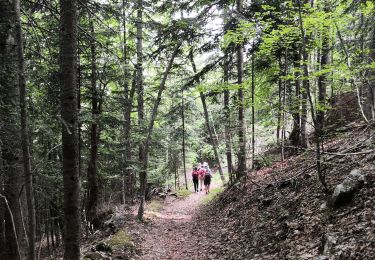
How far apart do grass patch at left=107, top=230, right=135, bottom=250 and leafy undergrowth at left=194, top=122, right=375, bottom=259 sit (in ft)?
6.87

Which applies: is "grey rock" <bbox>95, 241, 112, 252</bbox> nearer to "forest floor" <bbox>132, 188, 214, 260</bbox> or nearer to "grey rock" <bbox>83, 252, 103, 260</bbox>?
"grey rock" <bbox>83, 252, 103, 260</bbox>

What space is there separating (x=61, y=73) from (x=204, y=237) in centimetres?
687

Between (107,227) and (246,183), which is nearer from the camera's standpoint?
(107,227)

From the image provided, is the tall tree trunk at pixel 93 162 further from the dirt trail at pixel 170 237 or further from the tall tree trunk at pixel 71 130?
the tall tree trunk at pixel 71 130

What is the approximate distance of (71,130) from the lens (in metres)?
5.38

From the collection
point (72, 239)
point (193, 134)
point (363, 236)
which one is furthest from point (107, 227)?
point (193, 134)

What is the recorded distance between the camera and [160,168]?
87.7 feet

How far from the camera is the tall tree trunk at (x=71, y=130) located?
5.41 metres

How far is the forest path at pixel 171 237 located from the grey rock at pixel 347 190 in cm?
354

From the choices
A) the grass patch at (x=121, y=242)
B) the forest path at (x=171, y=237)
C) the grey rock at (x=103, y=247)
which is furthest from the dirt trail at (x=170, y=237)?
the grey rock at (x=103, y=247)

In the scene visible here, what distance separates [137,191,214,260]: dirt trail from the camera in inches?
358

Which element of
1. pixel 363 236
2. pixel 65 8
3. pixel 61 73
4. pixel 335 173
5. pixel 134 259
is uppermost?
pixel 65 8

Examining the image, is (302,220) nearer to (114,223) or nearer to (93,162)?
(114,223)

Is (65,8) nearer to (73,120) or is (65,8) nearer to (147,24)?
(73,120)
